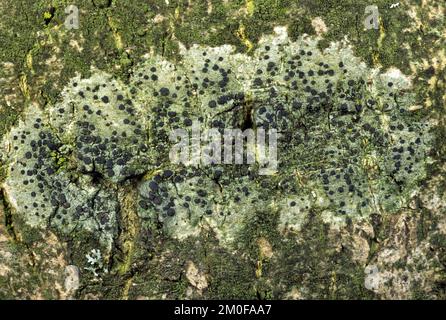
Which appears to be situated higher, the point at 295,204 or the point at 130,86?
the point at 130,86

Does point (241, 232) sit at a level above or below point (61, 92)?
below

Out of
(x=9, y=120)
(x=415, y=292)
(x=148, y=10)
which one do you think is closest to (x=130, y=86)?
(x=148, y=10)

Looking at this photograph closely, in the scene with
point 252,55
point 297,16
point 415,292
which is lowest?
point 415,292

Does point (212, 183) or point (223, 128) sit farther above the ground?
point (223, 128)

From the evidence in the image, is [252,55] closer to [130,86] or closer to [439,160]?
[130,86]

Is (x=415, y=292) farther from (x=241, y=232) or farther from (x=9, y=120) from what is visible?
(x=9, y=120)

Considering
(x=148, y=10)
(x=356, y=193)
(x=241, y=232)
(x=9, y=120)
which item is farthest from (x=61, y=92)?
(x=356, y=193)
